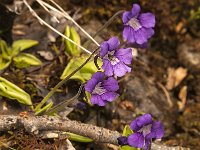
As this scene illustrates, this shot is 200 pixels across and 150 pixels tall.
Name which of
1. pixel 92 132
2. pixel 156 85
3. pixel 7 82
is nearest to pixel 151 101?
pixel 156 85

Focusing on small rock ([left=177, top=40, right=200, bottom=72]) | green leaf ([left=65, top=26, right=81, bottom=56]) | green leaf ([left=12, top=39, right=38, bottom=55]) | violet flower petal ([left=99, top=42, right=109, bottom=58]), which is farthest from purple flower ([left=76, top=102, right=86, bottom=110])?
small rock ([left=177, top=40, right=200, bottom=72])

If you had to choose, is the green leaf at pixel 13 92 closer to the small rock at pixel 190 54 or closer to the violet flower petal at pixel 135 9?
the violet flower petal at pixel 135 9

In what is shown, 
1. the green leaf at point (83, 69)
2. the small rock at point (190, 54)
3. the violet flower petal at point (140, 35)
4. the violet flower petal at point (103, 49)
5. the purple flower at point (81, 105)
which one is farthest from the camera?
the small rock at point (190, 54)

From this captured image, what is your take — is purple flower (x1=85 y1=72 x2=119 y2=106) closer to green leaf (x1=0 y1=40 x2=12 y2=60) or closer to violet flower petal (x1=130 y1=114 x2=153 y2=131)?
violet flower petal (x1=130 y1=114 x2=153 y2=131)

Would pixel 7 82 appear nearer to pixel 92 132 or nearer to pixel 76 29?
pixel 92 132

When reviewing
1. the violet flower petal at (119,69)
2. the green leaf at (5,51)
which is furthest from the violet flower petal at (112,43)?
the green leaf at (5,51)
